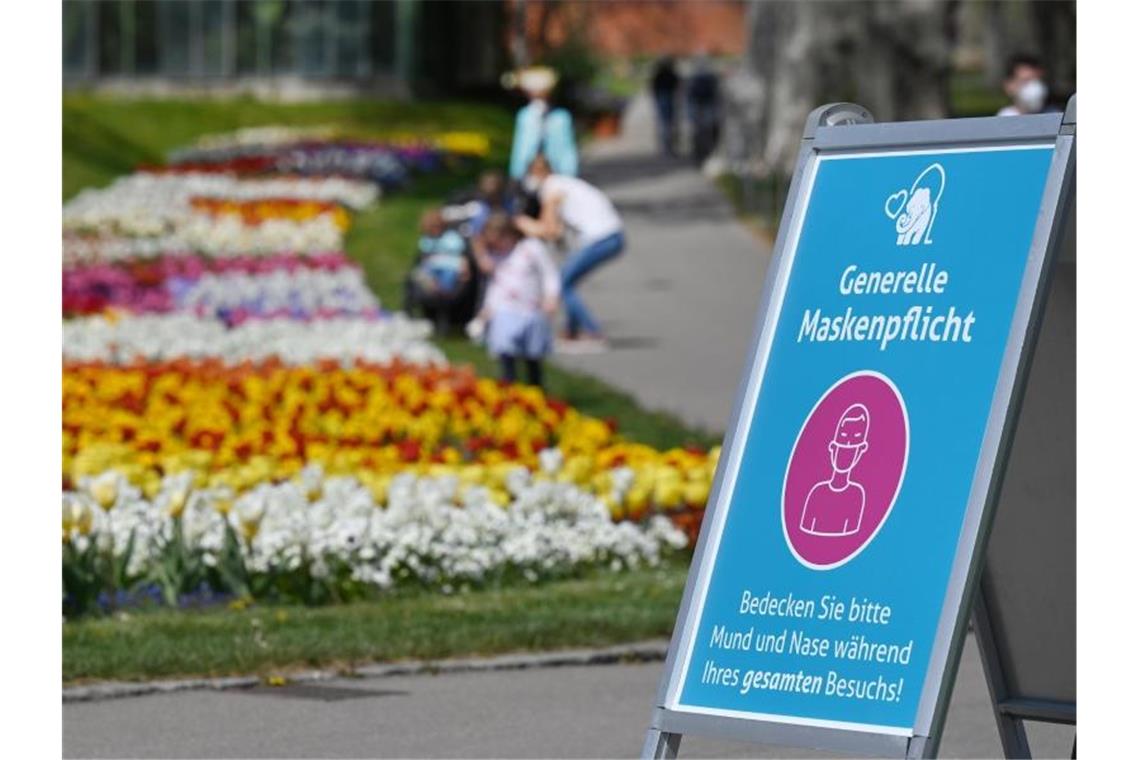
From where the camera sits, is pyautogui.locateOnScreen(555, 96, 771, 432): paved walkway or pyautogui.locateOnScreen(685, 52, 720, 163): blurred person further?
pyautogui.locateOnScreen(685, 52, 720, 163): blurred person

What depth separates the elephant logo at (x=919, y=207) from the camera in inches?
210

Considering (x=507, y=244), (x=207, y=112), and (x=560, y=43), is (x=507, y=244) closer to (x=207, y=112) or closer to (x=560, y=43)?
(x=207, y=112)

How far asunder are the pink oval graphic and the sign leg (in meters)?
0.45

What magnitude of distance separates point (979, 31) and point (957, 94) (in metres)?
31.4

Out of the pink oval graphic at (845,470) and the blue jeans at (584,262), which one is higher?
the blue jeans at (584,262)

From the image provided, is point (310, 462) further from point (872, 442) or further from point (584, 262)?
point (584, 262)

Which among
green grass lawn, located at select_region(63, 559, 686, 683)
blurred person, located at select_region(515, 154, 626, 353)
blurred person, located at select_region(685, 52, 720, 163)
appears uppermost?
blurred person, located at select_region(685, 52, 720, 163)

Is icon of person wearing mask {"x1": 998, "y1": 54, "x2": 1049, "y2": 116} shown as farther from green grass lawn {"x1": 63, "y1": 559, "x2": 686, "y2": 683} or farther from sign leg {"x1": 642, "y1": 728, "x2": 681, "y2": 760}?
sign leg {"x1": 642, "y1": 728, "x2": 681, "y2": 760}

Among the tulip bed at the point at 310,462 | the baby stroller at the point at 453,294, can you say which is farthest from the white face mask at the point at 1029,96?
the baby stroller at the point at 453,294

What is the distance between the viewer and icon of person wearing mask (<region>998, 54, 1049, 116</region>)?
1395 cm

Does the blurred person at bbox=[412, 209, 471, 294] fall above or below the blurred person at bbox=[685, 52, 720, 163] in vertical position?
below

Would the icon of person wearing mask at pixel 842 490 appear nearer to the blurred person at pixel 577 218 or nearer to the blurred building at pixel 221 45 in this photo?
the blurred person at pixel 577 218

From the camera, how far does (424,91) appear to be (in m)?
52.0

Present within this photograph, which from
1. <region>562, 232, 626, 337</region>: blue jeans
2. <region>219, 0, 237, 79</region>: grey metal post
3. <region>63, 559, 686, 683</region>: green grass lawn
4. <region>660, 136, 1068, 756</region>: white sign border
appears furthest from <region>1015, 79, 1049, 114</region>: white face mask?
<region>219, 0, 237, 79</region>: grey metal post
